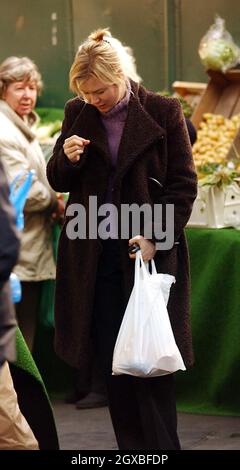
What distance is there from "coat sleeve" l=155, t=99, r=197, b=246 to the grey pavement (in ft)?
4.99

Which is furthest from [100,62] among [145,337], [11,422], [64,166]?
[11,422]

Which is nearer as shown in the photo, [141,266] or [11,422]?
[11,422]

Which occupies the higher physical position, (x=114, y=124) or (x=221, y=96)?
(x=114, y=124)

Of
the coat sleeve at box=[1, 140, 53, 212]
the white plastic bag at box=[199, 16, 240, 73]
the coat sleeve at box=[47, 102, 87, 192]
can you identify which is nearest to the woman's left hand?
the coat sleeve at box=[47, 102, 87, 192]

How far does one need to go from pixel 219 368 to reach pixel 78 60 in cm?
228

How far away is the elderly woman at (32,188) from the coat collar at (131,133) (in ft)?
6.53

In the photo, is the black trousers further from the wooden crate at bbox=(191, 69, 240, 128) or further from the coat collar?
the wooden crate at bbox=(191, 69, 240, 128)

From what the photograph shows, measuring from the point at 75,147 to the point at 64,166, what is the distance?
0.35 feet

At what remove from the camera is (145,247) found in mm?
4832

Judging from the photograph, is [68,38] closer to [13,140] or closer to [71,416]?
[13,140]

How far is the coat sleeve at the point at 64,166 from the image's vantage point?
16.0ft

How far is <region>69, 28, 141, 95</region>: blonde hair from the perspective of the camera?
15.4ft

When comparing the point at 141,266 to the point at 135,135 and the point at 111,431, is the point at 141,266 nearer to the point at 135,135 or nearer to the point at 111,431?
the point at 135,135
